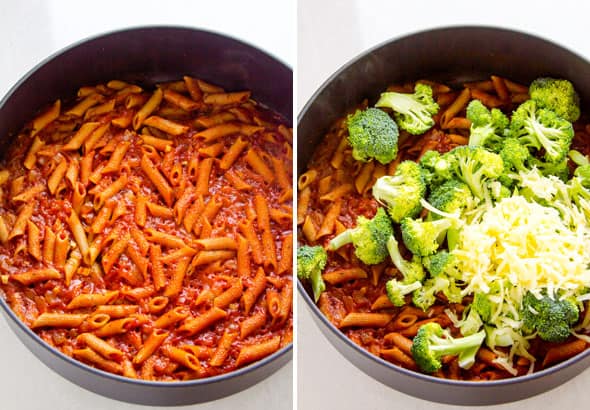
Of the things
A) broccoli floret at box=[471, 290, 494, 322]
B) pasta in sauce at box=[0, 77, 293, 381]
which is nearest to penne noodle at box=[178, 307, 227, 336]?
pasta in sauce at box=[0, 77, 293, 381]

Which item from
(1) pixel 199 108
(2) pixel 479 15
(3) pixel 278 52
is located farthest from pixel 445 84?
(1) pixel 199 108

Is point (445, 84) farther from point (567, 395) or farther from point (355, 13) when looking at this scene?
point (567, 395)

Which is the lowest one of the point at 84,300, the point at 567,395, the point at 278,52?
the point at 567,395

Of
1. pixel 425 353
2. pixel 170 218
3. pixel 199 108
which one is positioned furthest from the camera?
pixel 199 108

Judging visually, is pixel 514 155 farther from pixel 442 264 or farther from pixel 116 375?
pixel 116 375

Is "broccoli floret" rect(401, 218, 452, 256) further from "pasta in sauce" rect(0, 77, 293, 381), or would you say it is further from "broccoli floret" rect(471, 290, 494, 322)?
"pasta in sauce" rect(0, 77, 293, 381)

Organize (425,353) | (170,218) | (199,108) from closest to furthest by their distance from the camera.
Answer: (425,353) < (170,218) < (199,108)

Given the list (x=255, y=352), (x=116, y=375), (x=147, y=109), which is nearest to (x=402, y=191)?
(x=255, y=352)

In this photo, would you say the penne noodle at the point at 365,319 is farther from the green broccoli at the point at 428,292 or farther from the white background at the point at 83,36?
the white background at the point at 83,36
